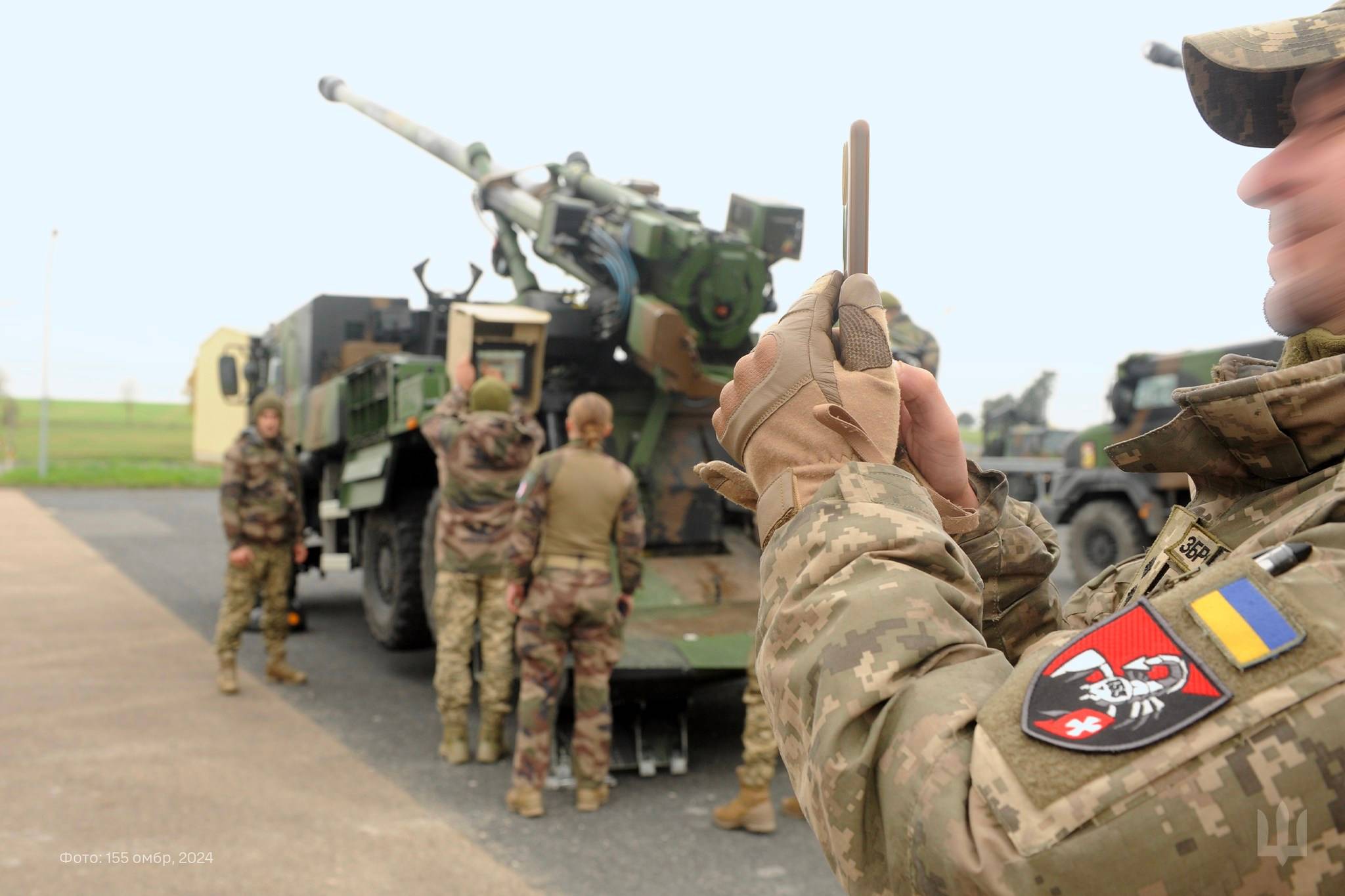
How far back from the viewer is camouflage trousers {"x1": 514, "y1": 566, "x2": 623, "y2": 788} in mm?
5148

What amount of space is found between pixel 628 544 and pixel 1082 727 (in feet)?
15.2

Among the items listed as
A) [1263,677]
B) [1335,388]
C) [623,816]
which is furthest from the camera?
[623,816]

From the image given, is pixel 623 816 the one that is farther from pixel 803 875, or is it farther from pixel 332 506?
pixel 332 506

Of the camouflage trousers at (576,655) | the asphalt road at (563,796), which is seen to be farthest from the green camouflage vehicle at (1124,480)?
the camouflage trousers at (576,655)

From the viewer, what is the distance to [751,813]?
4.82m

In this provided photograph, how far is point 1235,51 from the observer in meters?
1.08

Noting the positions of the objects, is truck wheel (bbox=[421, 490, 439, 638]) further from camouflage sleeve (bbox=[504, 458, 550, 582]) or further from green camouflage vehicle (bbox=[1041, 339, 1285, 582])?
green camouflage vehicle (bbox=[1041, 339, 1285, 582])

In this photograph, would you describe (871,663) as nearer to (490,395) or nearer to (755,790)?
(755,790)

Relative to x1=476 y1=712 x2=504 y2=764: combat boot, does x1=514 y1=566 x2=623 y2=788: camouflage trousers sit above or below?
above

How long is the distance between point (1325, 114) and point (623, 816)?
14.4ft

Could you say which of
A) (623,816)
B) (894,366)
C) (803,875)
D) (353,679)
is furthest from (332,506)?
(894,366)

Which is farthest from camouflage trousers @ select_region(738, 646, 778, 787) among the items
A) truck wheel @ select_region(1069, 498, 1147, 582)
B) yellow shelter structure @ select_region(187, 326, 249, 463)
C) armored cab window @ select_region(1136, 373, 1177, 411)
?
yellow shelter structure @ select_region(187, 326, 249, 463)

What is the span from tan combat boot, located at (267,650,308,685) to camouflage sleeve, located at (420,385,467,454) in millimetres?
1989
